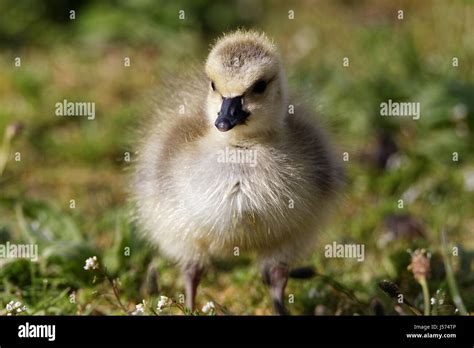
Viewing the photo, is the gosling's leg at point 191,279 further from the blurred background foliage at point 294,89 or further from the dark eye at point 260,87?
the dark eye at point 260,87

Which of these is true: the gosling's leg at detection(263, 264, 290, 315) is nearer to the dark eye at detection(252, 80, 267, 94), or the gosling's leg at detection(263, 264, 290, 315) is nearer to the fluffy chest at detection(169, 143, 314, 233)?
the fluffy chest at detection(169, 143, 314, 233)

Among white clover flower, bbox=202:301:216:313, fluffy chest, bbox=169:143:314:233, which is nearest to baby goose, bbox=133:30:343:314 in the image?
fluffy chest, bbox=169:143:314:233

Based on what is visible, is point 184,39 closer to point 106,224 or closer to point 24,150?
point 24,150

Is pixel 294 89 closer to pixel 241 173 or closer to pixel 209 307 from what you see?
pixel 241 173

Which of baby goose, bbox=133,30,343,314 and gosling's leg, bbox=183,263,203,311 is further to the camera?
gosling's leg, bbox=183,263,203,311

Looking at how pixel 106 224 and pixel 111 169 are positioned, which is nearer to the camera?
pixel 106 224
